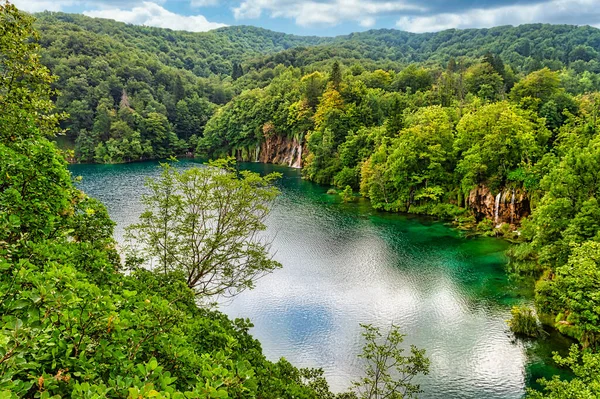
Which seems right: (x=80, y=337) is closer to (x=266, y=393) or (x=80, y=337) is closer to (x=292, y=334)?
(x=266, y=393)

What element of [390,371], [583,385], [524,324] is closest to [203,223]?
[390,371]

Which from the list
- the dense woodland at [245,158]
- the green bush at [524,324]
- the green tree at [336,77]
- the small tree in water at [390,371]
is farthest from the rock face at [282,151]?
the small tree in water at [390,371]

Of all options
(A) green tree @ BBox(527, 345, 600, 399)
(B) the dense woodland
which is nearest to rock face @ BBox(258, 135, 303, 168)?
(B) the dense woodland

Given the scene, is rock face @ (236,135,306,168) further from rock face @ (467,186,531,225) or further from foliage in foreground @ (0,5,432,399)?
foliage in foreground @ (0,5,432,399)

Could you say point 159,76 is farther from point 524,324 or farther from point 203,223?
point 524,324

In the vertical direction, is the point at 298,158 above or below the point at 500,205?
below

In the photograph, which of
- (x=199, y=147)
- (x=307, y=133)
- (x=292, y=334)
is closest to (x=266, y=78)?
(x=199, y=147)

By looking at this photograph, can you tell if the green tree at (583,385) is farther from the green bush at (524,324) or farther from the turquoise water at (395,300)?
the green bush at (524,324)
